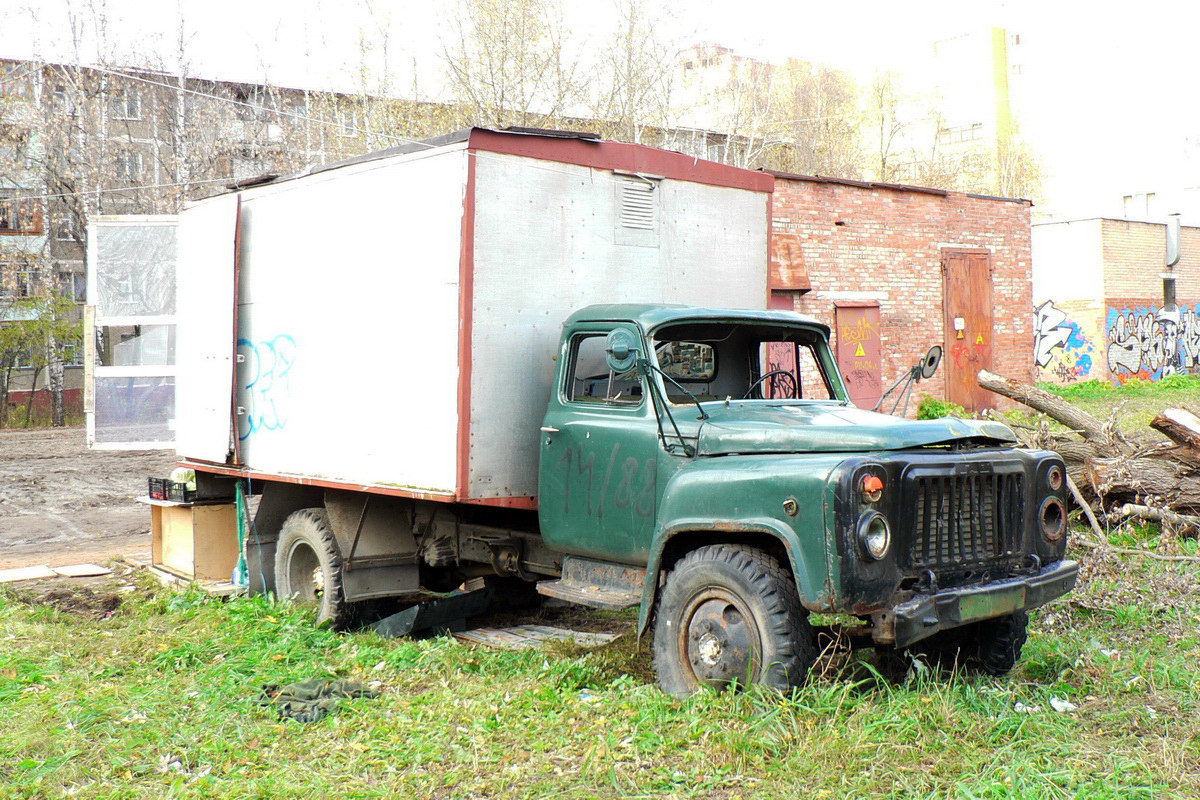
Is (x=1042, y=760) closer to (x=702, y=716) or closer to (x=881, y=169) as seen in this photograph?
(x=702, y=716)

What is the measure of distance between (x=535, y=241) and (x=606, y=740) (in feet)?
9.80

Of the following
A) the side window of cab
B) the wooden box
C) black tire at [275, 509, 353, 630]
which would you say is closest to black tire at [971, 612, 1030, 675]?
the side window of cab

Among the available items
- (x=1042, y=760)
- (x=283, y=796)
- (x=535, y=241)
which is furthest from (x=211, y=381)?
(x=1042, y=760)

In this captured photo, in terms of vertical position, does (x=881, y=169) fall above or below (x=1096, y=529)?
above

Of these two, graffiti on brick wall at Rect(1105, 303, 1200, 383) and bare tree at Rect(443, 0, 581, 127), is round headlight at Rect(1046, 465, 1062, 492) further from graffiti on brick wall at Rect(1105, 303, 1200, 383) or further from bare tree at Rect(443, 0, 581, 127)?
graffiti on brick wall at Rect(1105, 303, 1200, 383)

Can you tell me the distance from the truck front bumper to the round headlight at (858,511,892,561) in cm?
26

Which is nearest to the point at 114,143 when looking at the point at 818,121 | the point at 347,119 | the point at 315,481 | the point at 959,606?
the point at 347,119

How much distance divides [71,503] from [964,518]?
1264 centimetres

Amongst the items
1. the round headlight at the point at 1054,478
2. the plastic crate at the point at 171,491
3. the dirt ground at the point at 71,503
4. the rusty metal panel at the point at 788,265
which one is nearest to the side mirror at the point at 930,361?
the round headlight at the point at 1054,478

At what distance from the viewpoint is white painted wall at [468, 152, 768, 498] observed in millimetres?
6293

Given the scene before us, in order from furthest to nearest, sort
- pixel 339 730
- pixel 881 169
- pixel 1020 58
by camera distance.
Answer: pixel 1020 58, pixel 881 169, pixel 339 730

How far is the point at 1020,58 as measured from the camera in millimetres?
54156

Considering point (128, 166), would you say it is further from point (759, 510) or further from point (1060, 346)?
point (759, 510)

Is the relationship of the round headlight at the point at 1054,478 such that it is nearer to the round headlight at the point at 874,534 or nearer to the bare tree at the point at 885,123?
the round headlight at the point at 874,534
